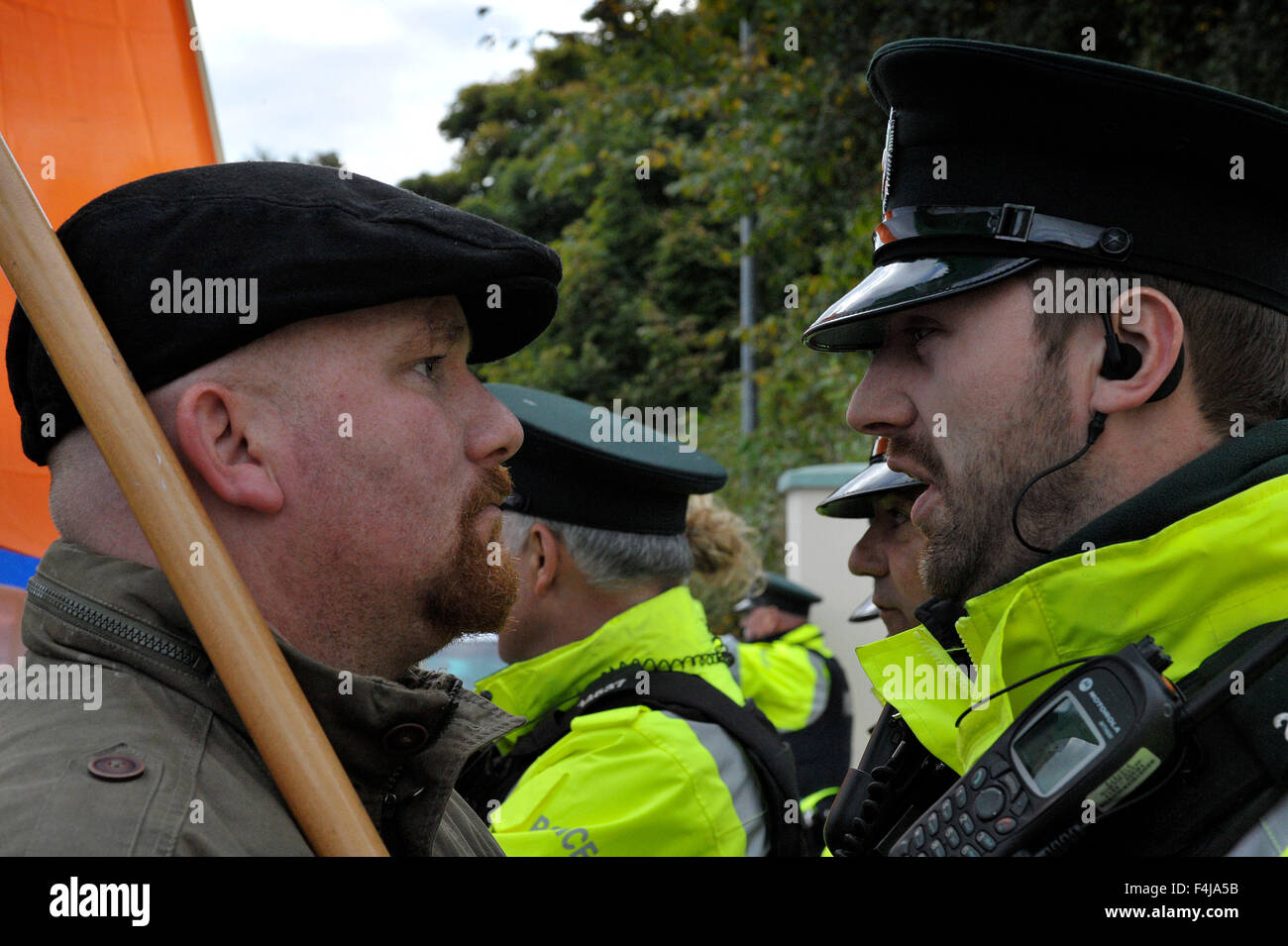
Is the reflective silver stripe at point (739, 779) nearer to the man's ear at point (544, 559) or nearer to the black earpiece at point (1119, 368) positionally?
the man's ear at point (544, 559)

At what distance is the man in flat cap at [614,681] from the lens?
2.85 metres

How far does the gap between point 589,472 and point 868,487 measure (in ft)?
2.66

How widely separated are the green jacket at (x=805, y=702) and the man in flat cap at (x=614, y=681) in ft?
8.35

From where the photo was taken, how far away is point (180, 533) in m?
1.45

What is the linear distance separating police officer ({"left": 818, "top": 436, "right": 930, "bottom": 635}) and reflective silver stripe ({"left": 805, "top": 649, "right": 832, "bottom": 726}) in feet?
9.02

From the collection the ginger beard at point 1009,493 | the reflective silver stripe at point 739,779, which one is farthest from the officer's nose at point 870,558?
the ginger beard at point 1009,493

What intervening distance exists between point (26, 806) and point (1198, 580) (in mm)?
1446

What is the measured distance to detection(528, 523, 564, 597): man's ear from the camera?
351 cm

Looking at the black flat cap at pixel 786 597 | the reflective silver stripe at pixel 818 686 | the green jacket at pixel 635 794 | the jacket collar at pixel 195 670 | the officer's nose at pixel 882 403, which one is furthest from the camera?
the black flat cap at pixel 786 597

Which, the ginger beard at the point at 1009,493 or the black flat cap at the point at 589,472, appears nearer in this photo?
the ginger beard at the point at 1009,493

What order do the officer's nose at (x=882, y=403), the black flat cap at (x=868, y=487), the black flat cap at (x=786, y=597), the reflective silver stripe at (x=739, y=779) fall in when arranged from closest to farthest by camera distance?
the officer's nose at (x=882, y=403) < the reflective silver stripe at (x=739, y=779) < the black flat cap at (x=868, y=487) < the black flat cap at (x=786, y=597)

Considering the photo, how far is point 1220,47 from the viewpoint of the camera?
19.7ft
